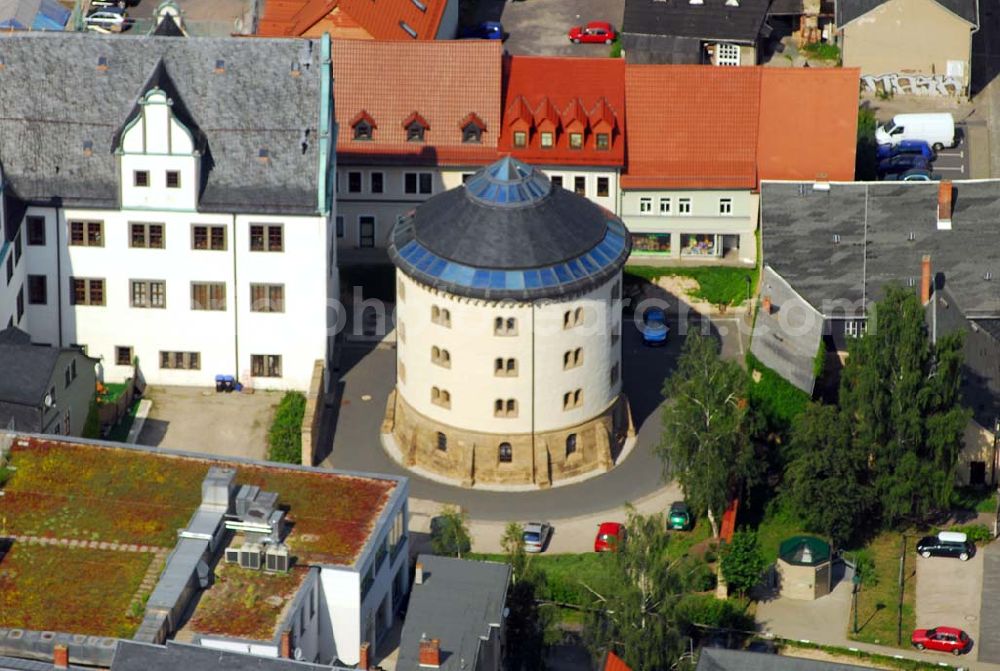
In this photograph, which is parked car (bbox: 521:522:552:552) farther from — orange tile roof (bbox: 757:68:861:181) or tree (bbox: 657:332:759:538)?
orange tile roof (bbox: 757:68:861:181)

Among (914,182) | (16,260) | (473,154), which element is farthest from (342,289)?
(914,182)

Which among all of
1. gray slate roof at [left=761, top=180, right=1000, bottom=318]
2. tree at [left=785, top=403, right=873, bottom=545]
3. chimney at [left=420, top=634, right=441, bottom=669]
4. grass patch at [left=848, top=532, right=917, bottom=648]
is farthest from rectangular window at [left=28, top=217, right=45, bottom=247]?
grass patch at [left=848, top=532, right=917, bottom=648]

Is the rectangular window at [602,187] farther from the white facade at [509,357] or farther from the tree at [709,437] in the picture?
the tree at [709,437]

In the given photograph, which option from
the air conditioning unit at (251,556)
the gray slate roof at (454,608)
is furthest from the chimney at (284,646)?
the air conditioning unit at (251,556)

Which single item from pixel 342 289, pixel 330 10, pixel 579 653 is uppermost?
pixel 330 10

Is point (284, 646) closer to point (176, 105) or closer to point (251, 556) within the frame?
point (251, 556)

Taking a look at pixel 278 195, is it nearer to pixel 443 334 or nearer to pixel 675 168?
pixel 443 334

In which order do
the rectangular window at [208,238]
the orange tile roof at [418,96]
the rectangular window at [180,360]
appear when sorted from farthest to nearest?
the orange tile roof at [418,96] < the rectangular window at [180,360] < the rectangular window at [208,238]
